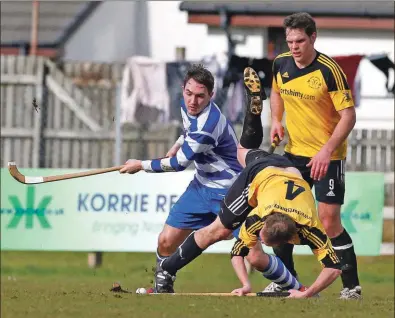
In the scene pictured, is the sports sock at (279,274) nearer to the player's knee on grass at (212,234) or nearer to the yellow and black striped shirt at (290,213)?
the player's knee on grass at (212,234)

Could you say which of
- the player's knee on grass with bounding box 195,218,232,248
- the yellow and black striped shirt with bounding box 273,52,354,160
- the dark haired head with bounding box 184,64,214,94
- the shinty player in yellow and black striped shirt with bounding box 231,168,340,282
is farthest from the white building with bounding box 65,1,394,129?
the shinty player in yellow and black striped shirt with bounding box 231,168,340,282

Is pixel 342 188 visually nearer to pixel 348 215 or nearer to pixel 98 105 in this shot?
pixel 348 215

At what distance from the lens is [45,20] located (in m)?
30.5

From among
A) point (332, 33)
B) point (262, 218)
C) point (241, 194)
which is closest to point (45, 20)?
point (332, 33)

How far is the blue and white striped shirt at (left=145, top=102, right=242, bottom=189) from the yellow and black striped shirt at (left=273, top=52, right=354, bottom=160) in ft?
1.77

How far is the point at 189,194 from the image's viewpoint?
39.1 ft

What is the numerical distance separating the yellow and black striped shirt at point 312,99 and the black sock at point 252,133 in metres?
0.28

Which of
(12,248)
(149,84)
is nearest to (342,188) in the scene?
(12,248)

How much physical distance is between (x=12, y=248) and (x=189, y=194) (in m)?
5.47

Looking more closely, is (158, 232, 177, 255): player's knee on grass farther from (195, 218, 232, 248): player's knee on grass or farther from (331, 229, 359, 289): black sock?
(331, 229, 359, 289): black sock

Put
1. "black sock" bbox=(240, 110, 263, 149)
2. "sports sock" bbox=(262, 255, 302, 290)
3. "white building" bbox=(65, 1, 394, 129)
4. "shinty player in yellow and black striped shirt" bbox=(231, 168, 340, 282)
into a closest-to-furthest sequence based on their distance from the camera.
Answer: "shinty player in yellow and black striped shirt" bbox=(231, 168, 340, 282) → "sports sock" bbox=(262, 255, 302, 290) → "black sock" bbox=(240, 110, 263, 149) → "white building" bbox=(65, 1, 394, 129)

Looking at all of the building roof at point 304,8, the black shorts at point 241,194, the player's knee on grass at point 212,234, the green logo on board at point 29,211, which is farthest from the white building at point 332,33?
the black shorts at point 241,194

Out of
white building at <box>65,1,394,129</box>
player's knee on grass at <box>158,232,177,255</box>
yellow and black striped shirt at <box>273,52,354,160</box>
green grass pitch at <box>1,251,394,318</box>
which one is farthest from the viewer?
white building at <box>65,1,394,129</box>

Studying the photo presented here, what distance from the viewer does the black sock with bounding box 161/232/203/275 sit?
11391 mm
